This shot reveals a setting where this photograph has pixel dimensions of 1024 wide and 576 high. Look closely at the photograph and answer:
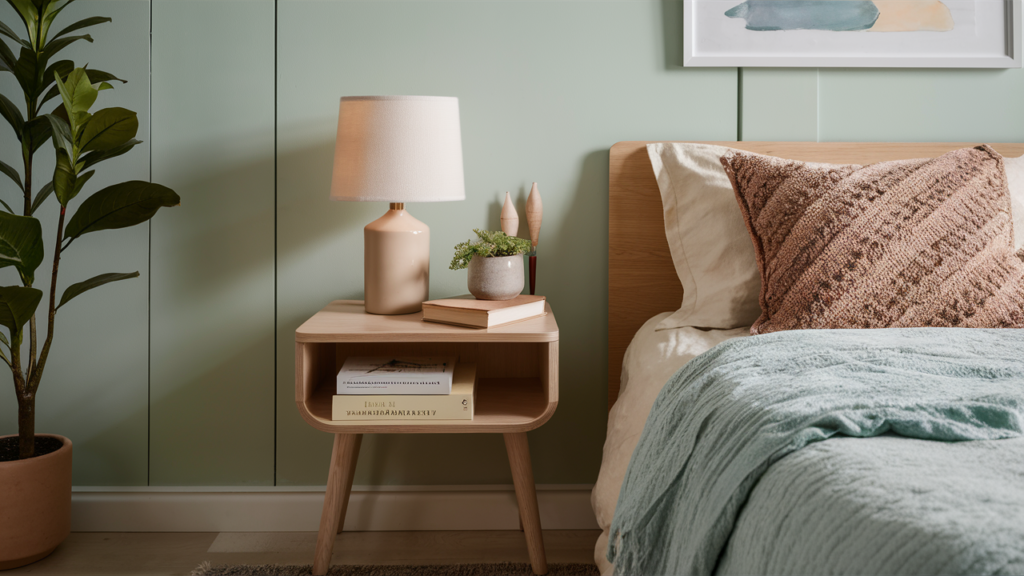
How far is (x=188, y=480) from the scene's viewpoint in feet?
5.57

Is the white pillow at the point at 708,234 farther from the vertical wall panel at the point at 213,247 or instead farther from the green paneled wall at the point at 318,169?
the vertical wall panel at the point at 213,247

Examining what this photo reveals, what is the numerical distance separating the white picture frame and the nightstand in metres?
0.79

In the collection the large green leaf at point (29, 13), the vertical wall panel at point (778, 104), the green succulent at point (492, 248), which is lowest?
the green succulent at point (492, 248)

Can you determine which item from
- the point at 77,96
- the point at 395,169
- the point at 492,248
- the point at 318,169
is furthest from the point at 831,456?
the point at 77,96

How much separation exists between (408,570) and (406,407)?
0.45 m

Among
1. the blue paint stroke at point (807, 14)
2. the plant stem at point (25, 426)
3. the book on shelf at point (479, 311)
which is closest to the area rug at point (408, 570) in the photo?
the plant stem at point (25, 426)

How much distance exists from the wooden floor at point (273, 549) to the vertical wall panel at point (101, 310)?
18 cm

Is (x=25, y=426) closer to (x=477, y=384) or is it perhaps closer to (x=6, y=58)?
(x=6, y=58)

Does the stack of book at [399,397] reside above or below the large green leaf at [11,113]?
below

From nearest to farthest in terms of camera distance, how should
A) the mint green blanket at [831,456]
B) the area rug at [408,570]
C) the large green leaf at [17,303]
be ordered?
1. the mint green blanket at [831,456]
2. the large green leaf at [17,303]
3. the area rug at [408,570]

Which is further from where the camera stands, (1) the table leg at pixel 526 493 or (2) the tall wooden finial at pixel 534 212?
(2) the tall wooden finial at pixel 534 212

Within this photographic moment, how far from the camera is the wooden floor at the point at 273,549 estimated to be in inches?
59.7

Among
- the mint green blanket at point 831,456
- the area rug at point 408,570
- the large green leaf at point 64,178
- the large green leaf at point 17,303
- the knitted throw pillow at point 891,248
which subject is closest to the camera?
the mint green blanket at point 831,456

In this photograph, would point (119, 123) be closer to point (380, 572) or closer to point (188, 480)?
point (188, 480)
